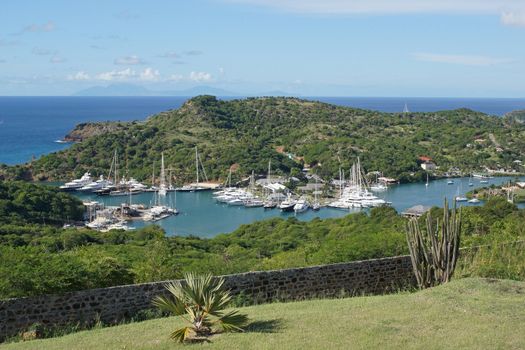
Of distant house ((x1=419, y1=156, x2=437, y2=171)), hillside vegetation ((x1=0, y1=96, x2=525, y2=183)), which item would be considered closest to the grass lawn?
hillside vegetation ((x1=0, y1=96, x2=525, y2=183))

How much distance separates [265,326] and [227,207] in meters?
49.8

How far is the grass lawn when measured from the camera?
7227 mm

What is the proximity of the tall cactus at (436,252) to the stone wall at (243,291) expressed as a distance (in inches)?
25.8

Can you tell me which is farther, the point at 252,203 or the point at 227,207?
the point at 252,203

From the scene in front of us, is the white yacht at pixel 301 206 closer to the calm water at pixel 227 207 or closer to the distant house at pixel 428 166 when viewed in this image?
the calm water at pixel 227 207

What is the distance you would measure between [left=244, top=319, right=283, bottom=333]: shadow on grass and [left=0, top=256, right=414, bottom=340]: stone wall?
1.76 m

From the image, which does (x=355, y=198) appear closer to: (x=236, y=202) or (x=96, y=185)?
(x=236, y=202)

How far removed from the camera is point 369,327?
7.85 metres

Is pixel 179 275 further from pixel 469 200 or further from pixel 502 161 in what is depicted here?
pixel 502 161

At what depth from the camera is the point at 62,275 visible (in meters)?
8.90

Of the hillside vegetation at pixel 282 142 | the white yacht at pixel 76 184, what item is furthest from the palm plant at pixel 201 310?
the hillside vegetation at pixel 282 142

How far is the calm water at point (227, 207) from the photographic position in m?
50.1

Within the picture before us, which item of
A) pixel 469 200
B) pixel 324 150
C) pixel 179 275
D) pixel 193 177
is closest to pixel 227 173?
pixel 193 177

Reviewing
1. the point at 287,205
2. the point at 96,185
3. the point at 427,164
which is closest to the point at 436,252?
the point at 287,205
